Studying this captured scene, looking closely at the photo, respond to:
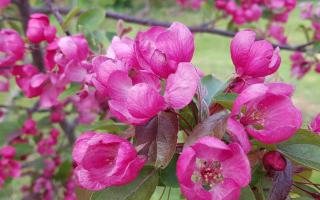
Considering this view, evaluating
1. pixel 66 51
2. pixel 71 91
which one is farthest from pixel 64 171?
pixel 66 51

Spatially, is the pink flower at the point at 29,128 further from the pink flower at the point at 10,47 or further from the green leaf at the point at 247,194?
the green leaf at the point at 247,194

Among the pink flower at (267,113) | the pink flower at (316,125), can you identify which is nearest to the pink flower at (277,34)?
the pink flower at (316,125)

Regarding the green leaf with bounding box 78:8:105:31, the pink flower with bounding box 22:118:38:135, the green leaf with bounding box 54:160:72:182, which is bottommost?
the green leaf with bounding box 54:160:72:182

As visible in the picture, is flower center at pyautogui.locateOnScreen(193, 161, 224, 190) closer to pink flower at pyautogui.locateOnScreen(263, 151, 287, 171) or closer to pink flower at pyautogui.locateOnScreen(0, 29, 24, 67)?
pink flower at pyautogui.locateOnScreen(263, 151, 287, 171)

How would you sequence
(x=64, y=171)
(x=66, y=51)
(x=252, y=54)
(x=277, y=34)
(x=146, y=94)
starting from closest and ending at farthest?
(x=146, y=94)
(x=252, y=54)
(x=66, y=51)
(x=64, y=171)
(x=277, y=34)

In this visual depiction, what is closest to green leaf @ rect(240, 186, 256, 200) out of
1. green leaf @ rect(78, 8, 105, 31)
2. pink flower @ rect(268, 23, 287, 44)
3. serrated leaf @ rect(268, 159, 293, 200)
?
serrated leaf @ rect(268, 159, 293, 200)

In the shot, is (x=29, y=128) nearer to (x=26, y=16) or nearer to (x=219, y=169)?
(x=26, y=16)
